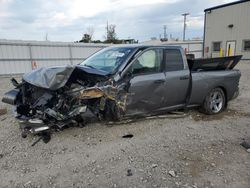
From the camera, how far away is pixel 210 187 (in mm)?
2832

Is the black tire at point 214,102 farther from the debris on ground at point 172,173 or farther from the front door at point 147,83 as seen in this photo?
the debris on ground at point 172,173

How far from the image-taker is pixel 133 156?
3576 mm

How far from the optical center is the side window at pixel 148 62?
443cm

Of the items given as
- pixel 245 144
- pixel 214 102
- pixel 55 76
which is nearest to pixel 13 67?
pixel 55 76

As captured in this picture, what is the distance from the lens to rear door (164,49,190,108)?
4.82 metres

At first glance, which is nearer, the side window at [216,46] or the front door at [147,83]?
the front door at [147,83]

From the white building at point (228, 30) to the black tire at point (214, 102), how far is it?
19.9 meters

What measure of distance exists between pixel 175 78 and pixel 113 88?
4.95 feet

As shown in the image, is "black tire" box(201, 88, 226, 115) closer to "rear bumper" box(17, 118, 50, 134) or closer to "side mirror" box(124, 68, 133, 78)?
"side mirror" box(124, 68, 133, 78)

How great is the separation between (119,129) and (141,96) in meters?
0.79

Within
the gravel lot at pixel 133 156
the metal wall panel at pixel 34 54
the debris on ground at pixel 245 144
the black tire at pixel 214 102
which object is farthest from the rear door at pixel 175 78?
the metal wall panel at pixel 34 54

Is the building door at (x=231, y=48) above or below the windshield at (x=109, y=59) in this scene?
above

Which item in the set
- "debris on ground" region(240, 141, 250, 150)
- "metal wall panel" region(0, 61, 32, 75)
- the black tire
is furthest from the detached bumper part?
"metal wall panel" region(0, 61, 32, 75)

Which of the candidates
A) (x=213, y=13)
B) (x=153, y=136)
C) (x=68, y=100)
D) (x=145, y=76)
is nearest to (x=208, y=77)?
(x=145, y=76)
